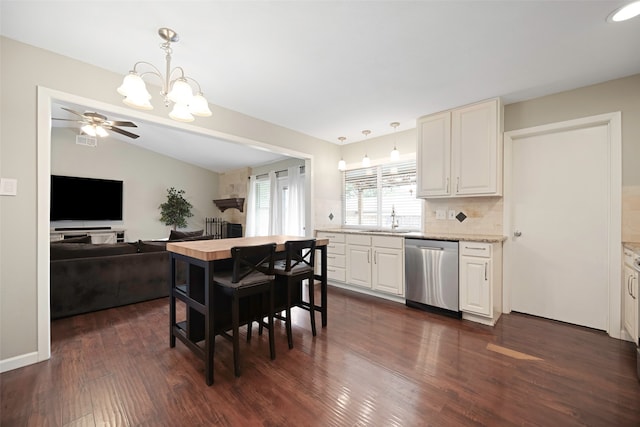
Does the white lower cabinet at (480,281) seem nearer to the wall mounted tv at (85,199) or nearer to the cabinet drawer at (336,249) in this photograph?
the cabinet drawer at (336,249)

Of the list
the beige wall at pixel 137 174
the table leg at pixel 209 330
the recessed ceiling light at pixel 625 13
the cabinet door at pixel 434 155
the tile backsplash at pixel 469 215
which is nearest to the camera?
the recessed ceiling light at pixel 625 13

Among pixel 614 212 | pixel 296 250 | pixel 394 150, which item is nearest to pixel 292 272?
pixel 296 250

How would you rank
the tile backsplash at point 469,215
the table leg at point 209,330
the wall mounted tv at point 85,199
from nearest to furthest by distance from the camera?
the table leg at point 209,330 < the tile backsplash at point 469,215 < the wall mounted tv at point 85,199

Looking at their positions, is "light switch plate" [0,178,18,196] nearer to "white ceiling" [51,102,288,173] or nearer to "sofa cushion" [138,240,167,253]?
"sofa cushion" [138,240,167,253]

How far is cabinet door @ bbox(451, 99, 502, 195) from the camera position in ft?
9.53

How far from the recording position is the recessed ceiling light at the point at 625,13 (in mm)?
1628

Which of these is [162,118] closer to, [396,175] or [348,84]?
[348,84]

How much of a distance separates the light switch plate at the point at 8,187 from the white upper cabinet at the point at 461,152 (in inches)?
153

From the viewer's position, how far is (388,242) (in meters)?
3.49

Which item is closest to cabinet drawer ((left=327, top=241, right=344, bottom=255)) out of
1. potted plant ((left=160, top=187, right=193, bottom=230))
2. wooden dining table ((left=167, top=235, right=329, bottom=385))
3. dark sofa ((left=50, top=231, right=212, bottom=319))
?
wooden dining table ((left=167, top=235, right=329, bottom=385))

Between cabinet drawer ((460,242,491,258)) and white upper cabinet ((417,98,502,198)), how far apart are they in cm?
61

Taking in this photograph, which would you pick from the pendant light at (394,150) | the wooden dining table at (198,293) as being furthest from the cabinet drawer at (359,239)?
the wooden dining table at (198,293)

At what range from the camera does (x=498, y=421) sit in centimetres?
146

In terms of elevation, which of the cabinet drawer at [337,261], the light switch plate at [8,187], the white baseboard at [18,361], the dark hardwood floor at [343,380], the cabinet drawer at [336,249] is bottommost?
the dark hardwood floor at [343,380]
